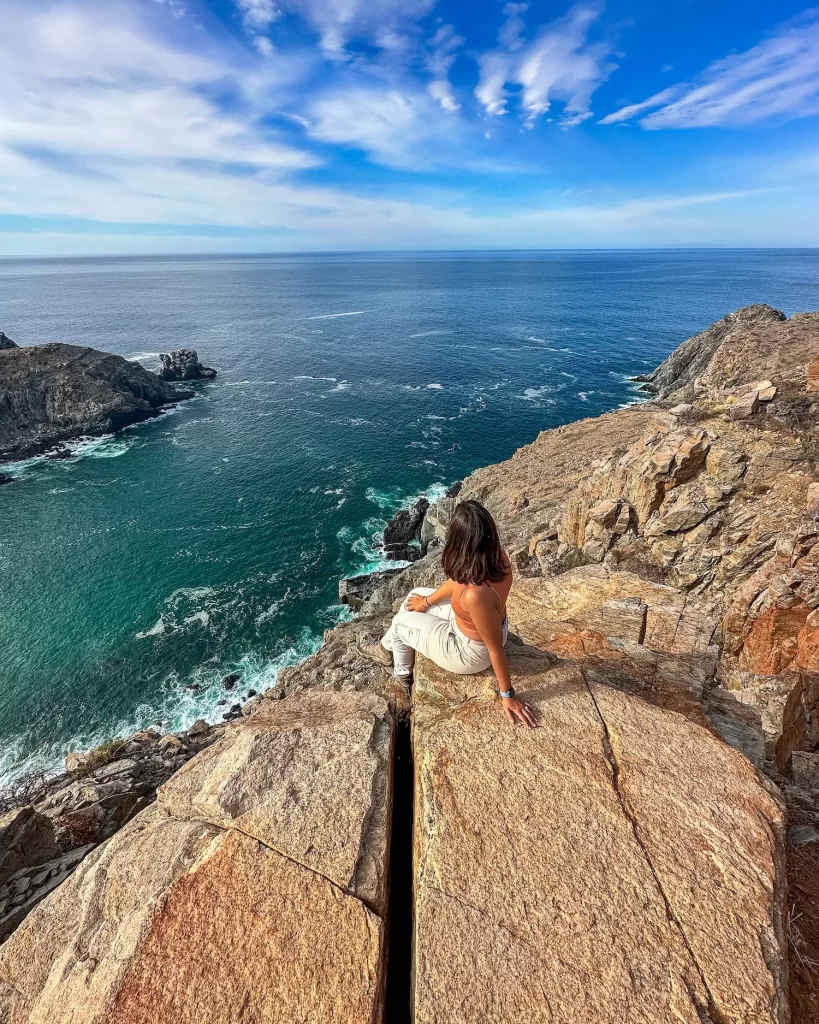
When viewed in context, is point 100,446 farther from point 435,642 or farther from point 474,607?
point 474,607

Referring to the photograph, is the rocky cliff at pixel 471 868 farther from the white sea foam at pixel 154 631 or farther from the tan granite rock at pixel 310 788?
the white sea foam at pixel 154 631

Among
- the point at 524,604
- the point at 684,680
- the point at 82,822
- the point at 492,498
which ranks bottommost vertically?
the point at 492,498

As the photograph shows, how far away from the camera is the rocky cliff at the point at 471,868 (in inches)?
192

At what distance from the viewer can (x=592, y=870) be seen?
5711 mm

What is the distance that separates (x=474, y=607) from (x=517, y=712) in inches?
72.7

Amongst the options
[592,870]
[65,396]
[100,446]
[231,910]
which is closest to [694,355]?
[592,870]

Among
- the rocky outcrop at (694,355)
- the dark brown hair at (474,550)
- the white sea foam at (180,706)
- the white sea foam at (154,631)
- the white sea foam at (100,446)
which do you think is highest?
the dark brown hair at (474,550)

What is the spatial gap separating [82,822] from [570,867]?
1422cm

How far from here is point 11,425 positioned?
258ft

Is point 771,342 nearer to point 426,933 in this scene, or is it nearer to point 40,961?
point 426,933

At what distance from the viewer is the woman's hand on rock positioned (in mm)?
7477

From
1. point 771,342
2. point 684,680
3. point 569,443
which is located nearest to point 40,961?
point 684,680

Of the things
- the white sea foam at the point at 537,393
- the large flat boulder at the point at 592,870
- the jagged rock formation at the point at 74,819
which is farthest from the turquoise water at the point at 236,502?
the large flat boulder at the point at 592,870

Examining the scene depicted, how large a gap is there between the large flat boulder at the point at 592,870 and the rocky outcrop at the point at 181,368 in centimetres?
11085
